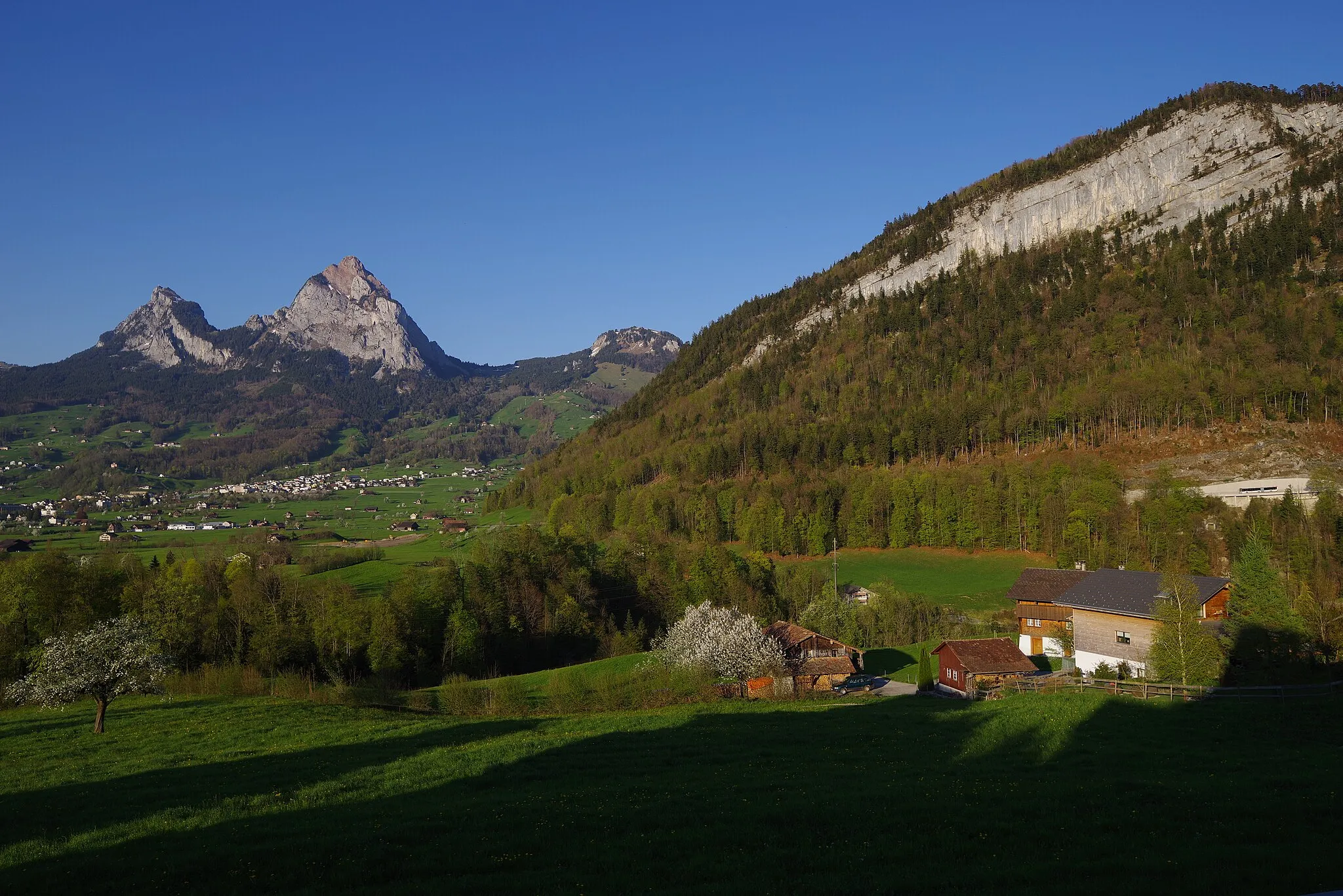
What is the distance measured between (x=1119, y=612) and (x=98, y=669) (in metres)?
54.6

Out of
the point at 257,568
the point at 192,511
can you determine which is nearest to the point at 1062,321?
the point at 257,568

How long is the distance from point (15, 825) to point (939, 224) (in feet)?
647

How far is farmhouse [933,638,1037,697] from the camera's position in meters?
48.1

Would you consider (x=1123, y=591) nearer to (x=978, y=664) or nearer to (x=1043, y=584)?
(x=978, y=664)

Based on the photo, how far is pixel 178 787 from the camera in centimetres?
1839

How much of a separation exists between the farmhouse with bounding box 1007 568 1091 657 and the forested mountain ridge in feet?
53.4

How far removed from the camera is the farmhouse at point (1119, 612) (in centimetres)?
4856

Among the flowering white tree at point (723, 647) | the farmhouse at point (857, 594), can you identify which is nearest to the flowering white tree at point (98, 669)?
the flowering white tree at point (723, 647)

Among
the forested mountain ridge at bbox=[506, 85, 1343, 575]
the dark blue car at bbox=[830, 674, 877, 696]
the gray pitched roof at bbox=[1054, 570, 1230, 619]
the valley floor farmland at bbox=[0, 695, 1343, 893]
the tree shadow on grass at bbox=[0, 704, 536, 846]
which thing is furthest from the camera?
the forested mountain ridge at bbox=[506, 85, 1343, 575]

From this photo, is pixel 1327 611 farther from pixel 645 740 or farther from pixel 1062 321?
pixel 1062 321

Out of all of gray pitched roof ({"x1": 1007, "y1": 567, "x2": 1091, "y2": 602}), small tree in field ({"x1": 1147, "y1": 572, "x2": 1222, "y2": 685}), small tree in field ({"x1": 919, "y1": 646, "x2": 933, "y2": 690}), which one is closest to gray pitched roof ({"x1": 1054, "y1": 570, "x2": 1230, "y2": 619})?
gray pitched roof ({"x1": 1007, "y1": 567, "x2": 1091, "y2": 602})

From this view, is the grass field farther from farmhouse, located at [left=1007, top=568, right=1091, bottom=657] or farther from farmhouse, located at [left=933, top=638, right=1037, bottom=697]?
farmhouse, located at [left=933, top=638, right=1037, bottom=697]

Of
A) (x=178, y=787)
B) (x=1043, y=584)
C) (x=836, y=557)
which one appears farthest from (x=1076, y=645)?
(x=178, y=787)

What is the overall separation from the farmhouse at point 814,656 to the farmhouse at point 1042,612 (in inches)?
553
